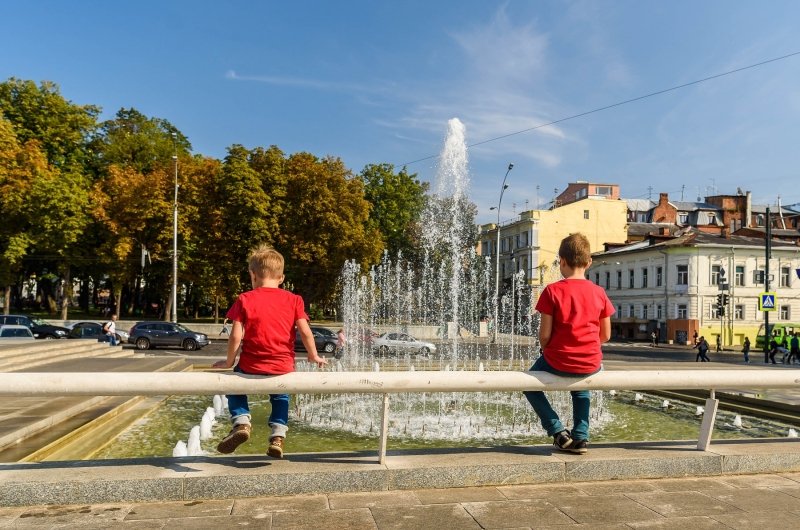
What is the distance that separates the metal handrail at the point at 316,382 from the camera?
13.6ft

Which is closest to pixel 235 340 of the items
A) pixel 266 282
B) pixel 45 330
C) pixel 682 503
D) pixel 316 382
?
pixel 266 282

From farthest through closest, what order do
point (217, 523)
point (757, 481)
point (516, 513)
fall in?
point (757, 481) → point (516, 513) → point (217, 523)

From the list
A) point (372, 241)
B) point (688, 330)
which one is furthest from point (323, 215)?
point (688, 330)

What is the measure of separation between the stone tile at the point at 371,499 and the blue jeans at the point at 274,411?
669 millimetres

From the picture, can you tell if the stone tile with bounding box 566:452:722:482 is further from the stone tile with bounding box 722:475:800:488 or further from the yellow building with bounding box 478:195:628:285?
the yellow building with bounding box 478:195:628:285

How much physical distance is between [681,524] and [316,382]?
95.2 inches

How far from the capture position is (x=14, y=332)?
81.0ft

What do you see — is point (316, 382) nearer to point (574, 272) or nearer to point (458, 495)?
point (458, 495)

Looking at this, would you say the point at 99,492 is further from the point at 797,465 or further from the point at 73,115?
the point at 73,115

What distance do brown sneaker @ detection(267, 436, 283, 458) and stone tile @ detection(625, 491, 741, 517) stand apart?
2390mm

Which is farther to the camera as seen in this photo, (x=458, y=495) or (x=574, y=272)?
(x=574, y=272)

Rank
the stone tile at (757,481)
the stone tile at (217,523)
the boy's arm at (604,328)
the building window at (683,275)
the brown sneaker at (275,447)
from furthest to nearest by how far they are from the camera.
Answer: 1. the building window at (683,275)
2. the boy's arm at (604,328)
3. the stone tile at (757,481)
4. the brown sneaker at (275,447)
5. the stone tile at (217,523)

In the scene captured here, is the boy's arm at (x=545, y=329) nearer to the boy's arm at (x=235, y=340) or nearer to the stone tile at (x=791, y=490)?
the stone tile at (x=791, y=490)

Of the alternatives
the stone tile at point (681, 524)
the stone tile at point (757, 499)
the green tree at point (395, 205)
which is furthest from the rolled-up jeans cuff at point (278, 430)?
the green tree at point (395, 205)
